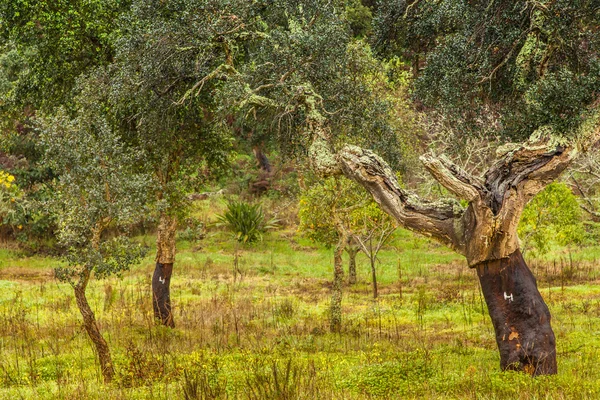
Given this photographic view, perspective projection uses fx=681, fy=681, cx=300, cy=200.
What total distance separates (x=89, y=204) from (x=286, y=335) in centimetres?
607

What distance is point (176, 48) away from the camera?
13945 mm

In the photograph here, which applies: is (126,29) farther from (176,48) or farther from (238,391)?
(238,391)

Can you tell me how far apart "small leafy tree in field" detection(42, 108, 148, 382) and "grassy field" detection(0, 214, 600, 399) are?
135cm

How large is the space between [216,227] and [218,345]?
82.5 feet

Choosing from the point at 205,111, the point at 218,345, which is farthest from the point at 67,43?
the point at 218,345

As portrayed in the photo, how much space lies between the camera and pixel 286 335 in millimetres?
15367

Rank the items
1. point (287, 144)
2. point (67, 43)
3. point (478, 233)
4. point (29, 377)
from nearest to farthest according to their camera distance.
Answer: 1. point (478, 233)
2. point (29, 377)
3. point (287, 144)
4. point (67, 43)

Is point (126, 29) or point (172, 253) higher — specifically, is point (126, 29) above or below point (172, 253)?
above

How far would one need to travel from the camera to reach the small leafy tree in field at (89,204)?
35.5 ft

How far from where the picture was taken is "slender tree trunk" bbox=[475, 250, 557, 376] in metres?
9.84

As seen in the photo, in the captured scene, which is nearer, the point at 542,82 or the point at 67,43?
the point at 542,82

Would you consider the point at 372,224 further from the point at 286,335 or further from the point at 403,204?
the point at 403,204

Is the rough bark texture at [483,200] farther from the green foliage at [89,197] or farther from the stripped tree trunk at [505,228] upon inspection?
the green foliage at [89,197]

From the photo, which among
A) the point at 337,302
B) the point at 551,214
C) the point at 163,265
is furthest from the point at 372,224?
the point at 163,265
